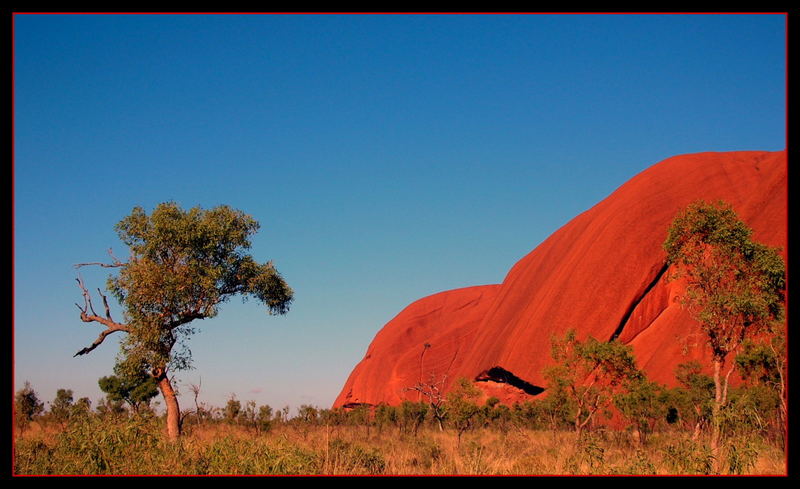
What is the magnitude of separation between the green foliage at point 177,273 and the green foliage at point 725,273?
13950 mm

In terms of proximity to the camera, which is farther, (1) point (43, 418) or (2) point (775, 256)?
(1) point (43, 418)

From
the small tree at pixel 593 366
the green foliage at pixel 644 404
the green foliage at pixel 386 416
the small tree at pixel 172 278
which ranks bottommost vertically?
the green foliage at pixel 386 416

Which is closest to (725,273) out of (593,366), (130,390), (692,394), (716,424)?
(716,424)

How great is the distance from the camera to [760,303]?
777 inches

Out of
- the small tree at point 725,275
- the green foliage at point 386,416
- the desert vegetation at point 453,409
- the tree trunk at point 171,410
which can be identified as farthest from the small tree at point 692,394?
the tree trunk at point 171,410

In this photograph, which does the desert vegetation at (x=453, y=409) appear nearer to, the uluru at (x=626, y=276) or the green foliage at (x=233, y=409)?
the green foliage at (x=233, y=409)

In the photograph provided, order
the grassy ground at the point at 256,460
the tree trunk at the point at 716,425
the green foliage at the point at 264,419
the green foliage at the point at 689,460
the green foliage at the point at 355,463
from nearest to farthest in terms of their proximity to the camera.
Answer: the grassy ground at the point at 256,460
the green foliage at the point at 355,463
the green foliage at the point at 689,460
the tree trunk at the point at 716,425
the green foliage at the point at 264,419

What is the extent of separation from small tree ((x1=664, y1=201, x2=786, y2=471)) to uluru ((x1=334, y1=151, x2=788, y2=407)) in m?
27.1

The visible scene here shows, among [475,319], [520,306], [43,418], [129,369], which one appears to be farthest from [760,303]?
[475,319]

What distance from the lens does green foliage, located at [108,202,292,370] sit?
18250mm

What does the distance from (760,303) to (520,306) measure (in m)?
50.0

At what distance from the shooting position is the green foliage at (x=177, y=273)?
Result: 59.9 ft
